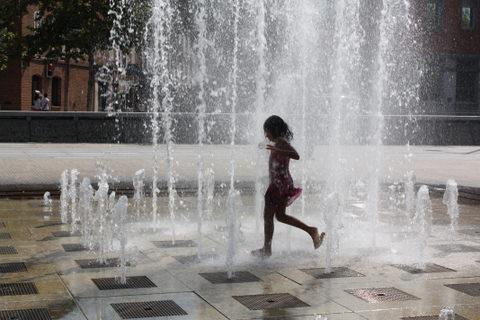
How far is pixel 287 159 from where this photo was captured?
757cm

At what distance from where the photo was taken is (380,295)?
20.5ft

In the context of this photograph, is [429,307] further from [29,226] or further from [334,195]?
[29,226]

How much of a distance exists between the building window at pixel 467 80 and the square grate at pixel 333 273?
43.7m

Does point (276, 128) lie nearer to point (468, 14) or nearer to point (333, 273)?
point (333, 273)

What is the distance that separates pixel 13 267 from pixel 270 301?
2371 millimetres

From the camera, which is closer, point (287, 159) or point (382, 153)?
point (287, 159)

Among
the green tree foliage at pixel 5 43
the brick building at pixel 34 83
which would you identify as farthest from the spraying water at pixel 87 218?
the brick building at pixel 34 83

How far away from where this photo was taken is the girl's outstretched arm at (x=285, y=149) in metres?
7.49

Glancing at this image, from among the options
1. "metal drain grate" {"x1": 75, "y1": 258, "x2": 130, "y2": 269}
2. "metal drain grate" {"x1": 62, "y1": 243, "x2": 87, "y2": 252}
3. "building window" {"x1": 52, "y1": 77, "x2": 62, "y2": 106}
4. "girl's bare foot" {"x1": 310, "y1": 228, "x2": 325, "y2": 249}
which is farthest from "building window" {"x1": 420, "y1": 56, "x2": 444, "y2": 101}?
"metal drain grate" {"x1": 75, "y1": 258, "x2": 130, "y2": 269}

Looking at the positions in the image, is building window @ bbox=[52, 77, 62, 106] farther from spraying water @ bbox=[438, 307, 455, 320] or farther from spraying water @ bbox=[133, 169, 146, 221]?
spraying water @ bbox=[438, 307, 455, 320]

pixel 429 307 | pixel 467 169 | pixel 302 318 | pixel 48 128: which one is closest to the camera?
pixel 302 318

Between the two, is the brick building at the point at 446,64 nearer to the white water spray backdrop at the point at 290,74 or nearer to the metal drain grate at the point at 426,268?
the white water spray backdrop at the point at 290,74

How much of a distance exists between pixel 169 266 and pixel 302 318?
2015mm

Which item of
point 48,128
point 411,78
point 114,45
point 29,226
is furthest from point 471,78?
point 29,226
